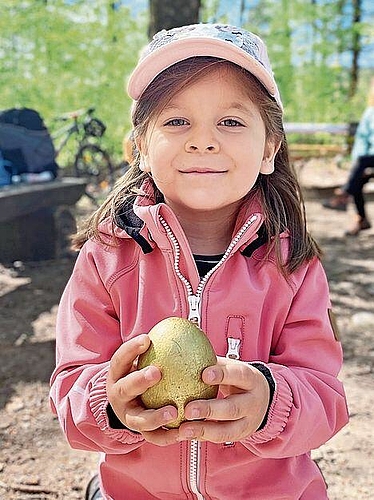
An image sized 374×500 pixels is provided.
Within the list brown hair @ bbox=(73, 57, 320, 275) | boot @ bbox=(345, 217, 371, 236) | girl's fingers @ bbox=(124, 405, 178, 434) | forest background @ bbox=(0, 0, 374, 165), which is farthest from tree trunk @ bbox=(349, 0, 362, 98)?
girl's fingers @ bbox=(124, 405, 178, 434)

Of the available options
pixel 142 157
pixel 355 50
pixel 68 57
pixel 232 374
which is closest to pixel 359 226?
pixel 68 57

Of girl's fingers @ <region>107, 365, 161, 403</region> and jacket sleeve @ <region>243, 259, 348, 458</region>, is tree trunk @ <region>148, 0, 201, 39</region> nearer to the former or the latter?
jacket sleeve @ <region>243, 259, 348, 458</region>

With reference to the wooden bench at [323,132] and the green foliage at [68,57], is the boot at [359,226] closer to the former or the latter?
the green foliage at [68,57]

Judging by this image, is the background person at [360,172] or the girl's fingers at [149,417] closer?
the girl's fingers at [149,417]

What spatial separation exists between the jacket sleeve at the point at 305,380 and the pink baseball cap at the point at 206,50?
55cm

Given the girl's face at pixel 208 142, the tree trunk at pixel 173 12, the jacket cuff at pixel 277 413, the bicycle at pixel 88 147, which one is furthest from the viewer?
the bicycle at pixel 88 147

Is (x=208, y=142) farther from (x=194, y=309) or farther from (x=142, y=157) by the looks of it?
(x=194, y=309)

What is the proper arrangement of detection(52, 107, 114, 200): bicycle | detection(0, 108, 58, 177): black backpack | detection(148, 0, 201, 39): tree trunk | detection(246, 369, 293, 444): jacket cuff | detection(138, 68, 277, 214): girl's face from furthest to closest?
detection(52, 107, 114, 200): bicycle
detection(0, 108, 58, 177): black backpack
detection(148, 0, 201, 39): tree trunk
detection(138, 68, 277, 214): girl's face
detection(246, 369, 293, 444): jacket cuff

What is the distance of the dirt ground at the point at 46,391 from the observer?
2812 mm

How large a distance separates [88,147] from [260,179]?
6353 millimetres

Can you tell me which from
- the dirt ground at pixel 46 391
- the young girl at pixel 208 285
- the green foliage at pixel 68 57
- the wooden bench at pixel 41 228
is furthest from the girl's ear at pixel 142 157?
the green foliage at pixel 68 57

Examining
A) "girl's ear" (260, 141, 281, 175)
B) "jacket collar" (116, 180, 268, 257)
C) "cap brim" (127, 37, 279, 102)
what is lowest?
"jacket collar" (116, 180, 268, 257)

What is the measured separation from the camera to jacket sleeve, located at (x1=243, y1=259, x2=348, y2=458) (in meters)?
1.64

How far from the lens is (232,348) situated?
1.79 meters
